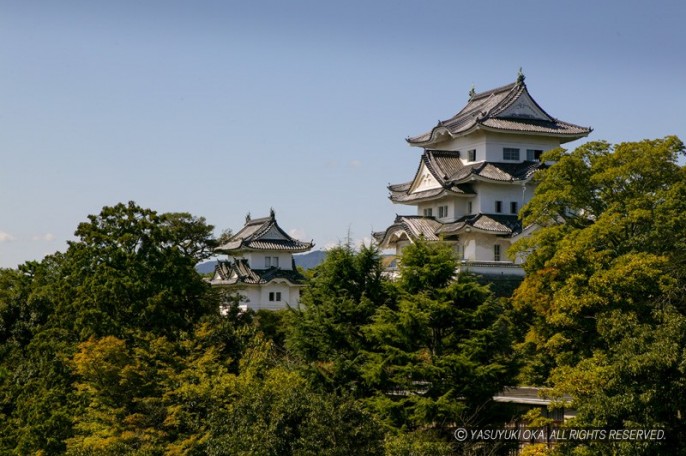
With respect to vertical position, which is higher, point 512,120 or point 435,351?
point 512,120

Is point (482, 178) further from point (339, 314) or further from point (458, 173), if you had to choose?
point (339, 314)

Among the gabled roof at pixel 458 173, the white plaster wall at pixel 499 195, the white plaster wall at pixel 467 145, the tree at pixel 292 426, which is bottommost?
the tree at pixel 292 426

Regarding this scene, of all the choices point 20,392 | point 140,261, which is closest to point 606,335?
point 140,261

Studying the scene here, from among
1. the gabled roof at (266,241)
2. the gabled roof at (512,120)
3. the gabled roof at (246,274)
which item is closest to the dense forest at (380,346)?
the gabled roof at (512,120)

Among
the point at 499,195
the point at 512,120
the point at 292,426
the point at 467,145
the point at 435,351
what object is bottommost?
the point at 292,426

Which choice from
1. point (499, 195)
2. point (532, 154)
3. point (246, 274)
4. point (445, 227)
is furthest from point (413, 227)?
point (246, 274)

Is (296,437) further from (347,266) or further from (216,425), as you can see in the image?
(347,266)

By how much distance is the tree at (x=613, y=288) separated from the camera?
1836 centimetres

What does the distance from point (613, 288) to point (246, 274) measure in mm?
33442

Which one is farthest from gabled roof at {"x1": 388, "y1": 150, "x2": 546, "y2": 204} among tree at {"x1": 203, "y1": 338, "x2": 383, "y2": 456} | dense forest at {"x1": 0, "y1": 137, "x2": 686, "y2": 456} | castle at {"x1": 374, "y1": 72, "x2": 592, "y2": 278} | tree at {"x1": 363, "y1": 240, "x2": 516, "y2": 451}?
tree at {"x1": 203, "y1": 338, "x2": 383, "y2": 456}

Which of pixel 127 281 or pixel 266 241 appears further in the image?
pixel 266 241

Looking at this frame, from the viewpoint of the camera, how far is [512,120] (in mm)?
41844

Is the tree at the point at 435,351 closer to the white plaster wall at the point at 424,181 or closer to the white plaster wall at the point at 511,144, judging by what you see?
the white plaster wall at the point at 511,144

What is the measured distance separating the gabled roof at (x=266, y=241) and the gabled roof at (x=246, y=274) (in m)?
0.93
